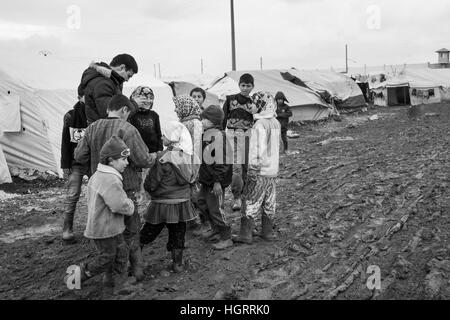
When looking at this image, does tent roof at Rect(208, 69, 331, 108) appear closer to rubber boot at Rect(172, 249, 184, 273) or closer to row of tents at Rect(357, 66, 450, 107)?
row of tents at Rect(357, 66, 450, 107)

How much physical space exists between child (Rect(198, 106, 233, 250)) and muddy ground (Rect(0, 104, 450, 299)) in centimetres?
34

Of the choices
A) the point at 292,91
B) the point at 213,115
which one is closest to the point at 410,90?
the point at 292,91

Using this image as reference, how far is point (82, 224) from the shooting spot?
19.5ft

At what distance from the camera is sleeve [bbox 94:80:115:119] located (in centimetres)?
436

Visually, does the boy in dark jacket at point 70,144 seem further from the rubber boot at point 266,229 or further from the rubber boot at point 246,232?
the rubber boot at point 266,229

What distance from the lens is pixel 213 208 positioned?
193 inches

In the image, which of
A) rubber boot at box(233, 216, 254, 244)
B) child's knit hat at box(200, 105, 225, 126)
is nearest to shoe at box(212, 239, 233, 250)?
rubber boot at box(233, 216, 254, 244)

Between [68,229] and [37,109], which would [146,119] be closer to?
[68,229]
